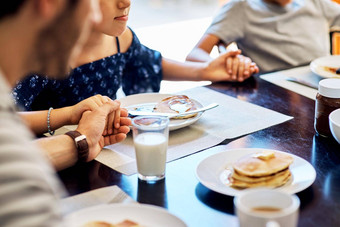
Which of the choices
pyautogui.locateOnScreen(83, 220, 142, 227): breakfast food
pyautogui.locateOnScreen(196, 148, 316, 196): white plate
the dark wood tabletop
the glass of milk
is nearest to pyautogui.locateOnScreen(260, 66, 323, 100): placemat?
the dark wood tabletop

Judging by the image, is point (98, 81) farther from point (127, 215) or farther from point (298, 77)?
point (127, 215)

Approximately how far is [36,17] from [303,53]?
2.01 m

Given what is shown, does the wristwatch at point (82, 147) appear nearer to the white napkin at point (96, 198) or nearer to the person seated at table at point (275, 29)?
the white napkin at point (96, 198)

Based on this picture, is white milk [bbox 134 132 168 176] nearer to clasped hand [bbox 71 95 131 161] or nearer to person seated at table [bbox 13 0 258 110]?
clasped hand [bbox 71 95 131 161]

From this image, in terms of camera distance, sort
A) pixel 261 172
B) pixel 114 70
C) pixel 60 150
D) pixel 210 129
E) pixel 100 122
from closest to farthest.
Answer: pixel 261 172 < pixel 60 150 < pixel 100 122 < pixel 210 129 < pixel 114 70

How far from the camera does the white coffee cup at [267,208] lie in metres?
0.81

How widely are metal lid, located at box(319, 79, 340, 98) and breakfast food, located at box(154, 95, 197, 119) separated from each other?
1.17 ft

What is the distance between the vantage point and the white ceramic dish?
1233mm

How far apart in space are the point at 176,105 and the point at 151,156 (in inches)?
16.8

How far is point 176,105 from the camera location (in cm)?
153

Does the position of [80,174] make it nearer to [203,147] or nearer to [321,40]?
[203,147]

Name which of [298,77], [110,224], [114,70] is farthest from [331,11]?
[110,224]

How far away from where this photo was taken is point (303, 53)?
2.45 metres

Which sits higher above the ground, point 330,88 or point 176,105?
point 330,88
